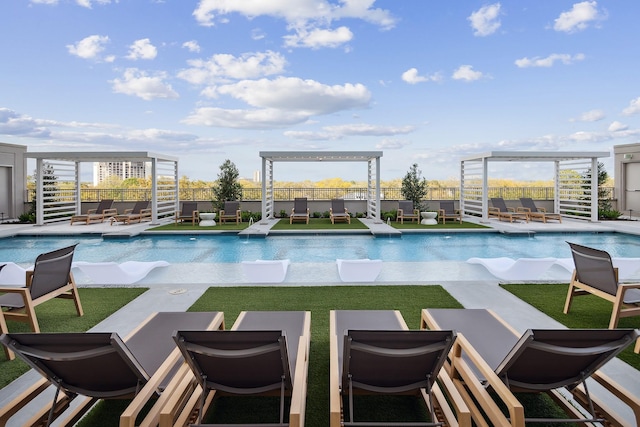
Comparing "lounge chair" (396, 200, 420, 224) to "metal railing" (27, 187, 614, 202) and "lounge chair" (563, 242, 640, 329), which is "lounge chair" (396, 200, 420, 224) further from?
"lounge chair" (563, 242, 640, 329)

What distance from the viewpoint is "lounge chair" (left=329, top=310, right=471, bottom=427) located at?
7.35 ft

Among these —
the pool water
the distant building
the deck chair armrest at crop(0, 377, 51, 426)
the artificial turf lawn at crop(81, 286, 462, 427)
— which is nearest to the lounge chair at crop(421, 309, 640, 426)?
the artificial turf lawn at crop(81, 286, 462, 427)

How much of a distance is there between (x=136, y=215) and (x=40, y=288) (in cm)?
1205

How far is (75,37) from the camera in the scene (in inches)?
714

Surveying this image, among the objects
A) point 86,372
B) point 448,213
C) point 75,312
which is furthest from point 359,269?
point 448,213

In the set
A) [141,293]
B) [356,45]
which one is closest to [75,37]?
[356,45]

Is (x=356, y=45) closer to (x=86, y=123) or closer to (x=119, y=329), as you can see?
(x=86, y=123)

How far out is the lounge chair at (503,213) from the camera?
15.7m

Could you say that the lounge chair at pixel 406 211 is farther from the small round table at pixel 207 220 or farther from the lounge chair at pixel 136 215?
the lounge chair at pixel 136 215

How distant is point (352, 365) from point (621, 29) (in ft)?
67.4

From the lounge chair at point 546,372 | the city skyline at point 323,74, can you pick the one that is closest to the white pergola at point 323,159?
the city skyline at point 323,74

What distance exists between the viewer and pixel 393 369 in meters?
2.38

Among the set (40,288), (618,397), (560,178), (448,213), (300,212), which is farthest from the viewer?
(560,178)

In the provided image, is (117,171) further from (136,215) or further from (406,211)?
(406,211)
